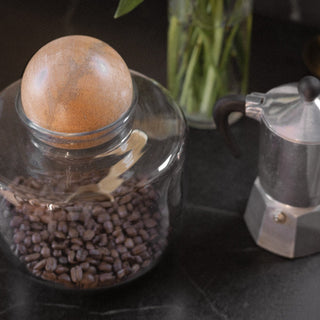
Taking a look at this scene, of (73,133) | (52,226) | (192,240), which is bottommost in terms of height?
(192,240)

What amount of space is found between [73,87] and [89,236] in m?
0.18

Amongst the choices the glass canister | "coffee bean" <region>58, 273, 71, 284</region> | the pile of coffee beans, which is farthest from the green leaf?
"coffee bean" <region>58, 273, 71, 284</region>

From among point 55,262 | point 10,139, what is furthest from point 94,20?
point 55,262

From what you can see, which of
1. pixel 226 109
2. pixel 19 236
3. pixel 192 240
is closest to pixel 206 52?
pixel 226 109

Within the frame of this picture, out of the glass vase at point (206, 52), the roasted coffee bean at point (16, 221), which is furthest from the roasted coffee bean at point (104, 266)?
the glass vase at point (206, 52)

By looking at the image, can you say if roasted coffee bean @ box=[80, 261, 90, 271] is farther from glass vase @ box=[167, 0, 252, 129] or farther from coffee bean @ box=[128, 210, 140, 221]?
glass vase @ box=[167, 0, 252, 129]

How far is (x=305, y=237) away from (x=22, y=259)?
1.19 feet

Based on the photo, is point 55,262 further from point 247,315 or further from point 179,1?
point 179,1

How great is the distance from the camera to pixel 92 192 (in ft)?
2.24

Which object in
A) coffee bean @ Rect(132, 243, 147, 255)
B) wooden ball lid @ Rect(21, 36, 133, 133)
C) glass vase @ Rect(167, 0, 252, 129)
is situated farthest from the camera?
glass vase @ Rect(167, 0, 252, 129)

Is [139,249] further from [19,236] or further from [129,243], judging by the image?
[19,236]

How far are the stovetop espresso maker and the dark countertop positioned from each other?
0.09ft

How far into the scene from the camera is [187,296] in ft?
2.58

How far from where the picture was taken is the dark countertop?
0.78 meters
